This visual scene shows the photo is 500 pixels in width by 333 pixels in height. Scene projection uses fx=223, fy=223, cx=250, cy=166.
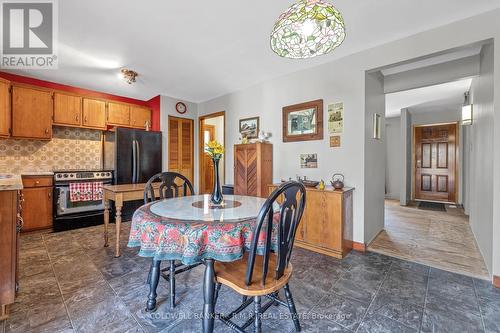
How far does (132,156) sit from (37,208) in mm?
1547

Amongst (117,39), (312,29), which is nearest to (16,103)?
(117,39)

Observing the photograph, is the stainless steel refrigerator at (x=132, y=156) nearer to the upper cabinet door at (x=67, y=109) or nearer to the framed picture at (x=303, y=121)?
the upper cabinet door at (x=67, y=109)

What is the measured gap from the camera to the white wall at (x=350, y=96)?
7.09ft

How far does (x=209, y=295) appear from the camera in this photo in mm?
1271

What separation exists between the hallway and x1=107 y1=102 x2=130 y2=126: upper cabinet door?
4.88 metres

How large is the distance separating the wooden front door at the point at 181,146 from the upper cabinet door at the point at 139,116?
506 mm

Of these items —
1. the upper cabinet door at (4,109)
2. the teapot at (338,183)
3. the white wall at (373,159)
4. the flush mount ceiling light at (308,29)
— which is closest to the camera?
the flush mount ceiling light at (308,29)

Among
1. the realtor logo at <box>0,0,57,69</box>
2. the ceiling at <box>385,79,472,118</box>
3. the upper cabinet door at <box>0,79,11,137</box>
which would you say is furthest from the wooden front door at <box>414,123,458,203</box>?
the upper cabinet door at <box>0,79,11,137</box>

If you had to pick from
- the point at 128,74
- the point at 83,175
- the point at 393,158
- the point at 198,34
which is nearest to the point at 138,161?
the point at 83,175

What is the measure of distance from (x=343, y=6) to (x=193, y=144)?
4.06 m

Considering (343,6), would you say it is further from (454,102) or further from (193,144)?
(454,102)

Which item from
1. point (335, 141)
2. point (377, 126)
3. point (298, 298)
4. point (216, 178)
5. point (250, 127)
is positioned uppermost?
point (250, 127)

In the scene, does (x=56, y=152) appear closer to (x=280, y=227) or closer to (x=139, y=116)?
(x=139, y=116)

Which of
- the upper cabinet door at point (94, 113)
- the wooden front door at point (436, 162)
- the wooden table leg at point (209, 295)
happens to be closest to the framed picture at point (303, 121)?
the wooden table leg at point (209, 295)
